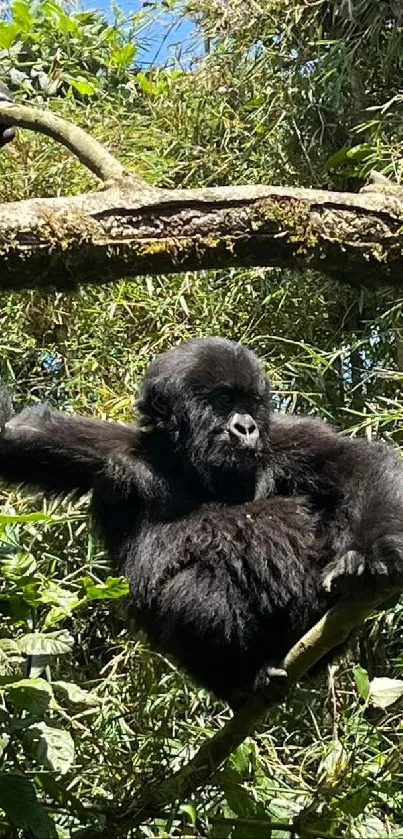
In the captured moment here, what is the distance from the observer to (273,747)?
3.02 meters

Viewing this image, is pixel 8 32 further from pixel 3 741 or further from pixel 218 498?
pixel 3 741

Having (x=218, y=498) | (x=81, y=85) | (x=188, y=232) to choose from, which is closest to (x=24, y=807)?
(x=218, y=498)

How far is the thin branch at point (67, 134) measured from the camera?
274cm

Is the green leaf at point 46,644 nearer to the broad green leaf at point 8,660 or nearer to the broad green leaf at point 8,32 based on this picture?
the broad green leaf at point 8,660

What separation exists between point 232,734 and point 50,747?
0.37 metres

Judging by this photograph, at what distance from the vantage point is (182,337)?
3.68m

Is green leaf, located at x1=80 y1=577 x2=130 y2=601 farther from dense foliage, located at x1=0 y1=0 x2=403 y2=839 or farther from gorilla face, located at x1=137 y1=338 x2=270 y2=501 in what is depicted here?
gorilla face, located at x1=137 y1=338 x2=270 y2=501

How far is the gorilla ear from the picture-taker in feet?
9.09

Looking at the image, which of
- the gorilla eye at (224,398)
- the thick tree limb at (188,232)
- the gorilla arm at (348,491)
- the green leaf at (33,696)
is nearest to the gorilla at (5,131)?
the thick tree limb at (188,232)

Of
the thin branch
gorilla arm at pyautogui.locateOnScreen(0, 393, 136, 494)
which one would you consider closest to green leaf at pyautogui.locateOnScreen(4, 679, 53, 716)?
gorilla arm at pyautogui.locateOnScreen(0, 393, 136, 494)

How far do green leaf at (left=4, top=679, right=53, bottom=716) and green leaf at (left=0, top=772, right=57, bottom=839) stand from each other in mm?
138

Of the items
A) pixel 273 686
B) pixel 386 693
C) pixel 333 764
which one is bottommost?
pixel 333 764

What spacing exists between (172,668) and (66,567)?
47 cm

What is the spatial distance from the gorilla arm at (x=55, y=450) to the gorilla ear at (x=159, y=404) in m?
0.11
